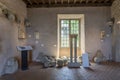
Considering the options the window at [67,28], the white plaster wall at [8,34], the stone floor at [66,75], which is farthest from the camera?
the window at [67,28]

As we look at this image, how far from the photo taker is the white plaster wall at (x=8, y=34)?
692cm

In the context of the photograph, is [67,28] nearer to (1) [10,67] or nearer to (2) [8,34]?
(2) [8,34]

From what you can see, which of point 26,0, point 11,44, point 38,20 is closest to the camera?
point 11,44

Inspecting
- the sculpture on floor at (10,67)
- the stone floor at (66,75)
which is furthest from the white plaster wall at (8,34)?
the stone floor at (66,75)

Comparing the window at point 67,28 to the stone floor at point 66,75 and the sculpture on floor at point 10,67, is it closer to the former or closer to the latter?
the stone floor at point 66,75

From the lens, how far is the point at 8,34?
7656 millimetres

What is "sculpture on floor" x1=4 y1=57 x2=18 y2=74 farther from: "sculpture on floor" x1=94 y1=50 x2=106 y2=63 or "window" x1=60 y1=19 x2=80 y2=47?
"window" x1=60 y1=19 x2=80 y2=47

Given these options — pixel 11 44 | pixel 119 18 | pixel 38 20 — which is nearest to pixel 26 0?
pixel 38 20

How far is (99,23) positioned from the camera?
36.7ft

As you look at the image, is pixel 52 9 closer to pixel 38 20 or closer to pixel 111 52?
pixel 38 20

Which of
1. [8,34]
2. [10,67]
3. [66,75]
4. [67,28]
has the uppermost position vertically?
[67,28]

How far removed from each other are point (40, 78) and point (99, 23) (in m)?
6.22

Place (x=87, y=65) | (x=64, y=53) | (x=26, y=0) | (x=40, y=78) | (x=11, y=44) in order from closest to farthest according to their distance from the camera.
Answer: (x=40, y=78)
(x=11, y=44)
(x=87, y=65)
(x=26, y=0)
(x=64, y=53)

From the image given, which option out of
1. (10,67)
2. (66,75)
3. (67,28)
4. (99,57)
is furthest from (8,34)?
(99,57)
